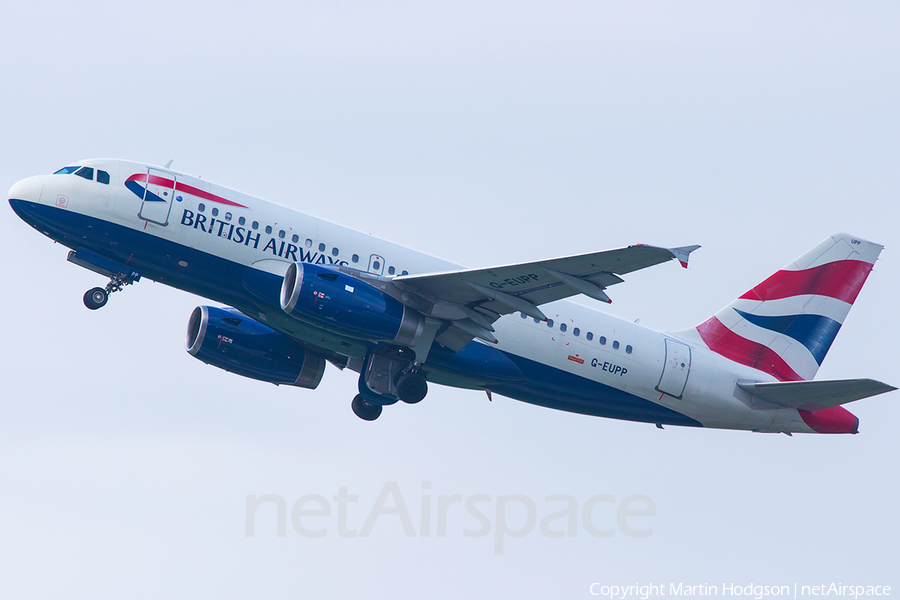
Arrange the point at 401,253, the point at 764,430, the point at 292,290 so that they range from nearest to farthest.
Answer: the point at 292,290 → the point at 401,253 → the point at 764,430

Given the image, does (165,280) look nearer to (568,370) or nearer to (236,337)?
(236,337)

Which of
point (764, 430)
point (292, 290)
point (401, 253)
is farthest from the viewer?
point (764, 430)

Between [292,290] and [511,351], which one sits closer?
[292,290]

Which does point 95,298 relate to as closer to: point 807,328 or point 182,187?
point 182,187

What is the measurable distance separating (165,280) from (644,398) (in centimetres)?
1527

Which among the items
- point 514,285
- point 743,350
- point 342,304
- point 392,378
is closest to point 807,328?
point 743,350

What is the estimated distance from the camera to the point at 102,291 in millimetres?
30750

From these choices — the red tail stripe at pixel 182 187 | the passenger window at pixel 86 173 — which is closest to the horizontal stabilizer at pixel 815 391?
the red tail stripe at pixel 182 187

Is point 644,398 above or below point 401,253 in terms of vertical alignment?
below

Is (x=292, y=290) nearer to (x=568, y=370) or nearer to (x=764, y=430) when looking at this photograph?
(x=568, y=370)

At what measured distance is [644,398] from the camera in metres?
33.6

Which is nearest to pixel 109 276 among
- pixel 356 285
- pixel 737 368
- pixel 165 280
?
pixel 165 280

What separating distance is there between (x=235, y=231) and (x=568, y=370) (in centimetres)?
1098

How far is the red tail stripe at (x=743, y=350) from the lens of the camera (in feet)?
117
